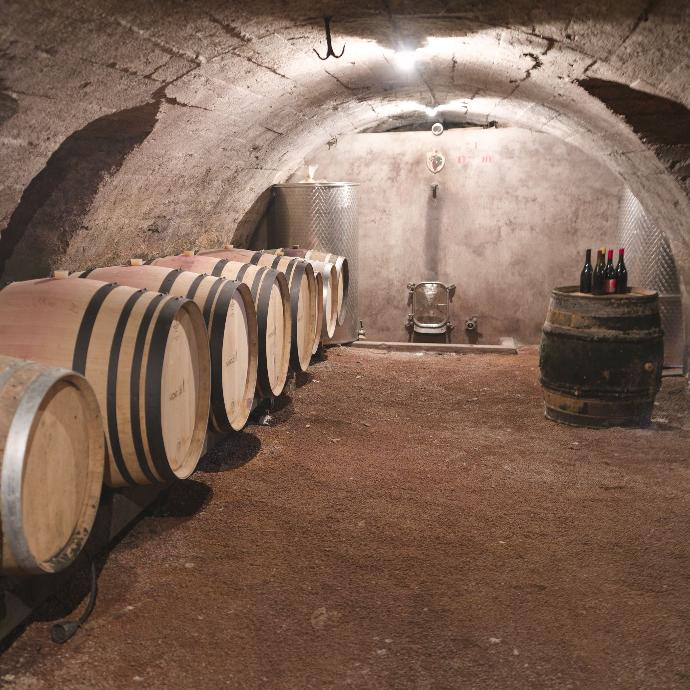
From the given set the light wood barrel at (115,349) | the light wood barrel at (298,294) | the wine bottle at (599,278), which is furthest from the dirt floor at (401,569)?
the wine bottle at (599,278)

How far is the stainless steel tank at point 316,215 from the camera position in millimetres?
Answer: 6863

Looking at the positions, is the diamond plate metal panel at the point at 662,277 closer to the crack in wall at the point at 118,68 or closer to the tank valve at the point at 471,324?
the tank valve at the point at 471,324

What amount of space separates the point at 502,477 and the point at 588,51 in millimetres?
2272

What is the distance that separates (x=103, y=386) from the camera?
250cm

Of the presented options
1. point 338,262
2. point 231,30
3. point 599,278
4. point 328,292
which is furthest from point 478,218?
point 231,30

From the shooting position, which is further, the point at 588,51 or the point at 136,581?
the point at 588,51

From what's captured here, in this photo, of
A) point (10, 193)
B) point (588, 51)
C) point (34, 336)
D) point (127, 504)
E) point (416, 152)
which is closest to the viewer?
point (34, 336)

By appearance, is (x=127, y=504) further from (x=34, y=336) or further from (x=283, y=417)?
(x=283, y=417)

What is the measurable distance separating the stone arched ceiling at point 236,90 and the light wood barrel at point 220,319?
26.6 inches

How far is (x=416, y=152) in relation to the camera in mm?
8344

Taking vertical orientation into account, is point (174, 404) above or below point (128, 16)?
below

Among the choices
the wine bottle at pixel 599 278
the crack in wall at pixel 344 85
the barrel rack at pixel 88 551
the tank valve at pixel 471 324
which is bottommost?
the barrel rack at pixel 88 551

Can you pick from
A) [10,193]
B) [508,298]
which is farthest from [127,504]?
[508,298]

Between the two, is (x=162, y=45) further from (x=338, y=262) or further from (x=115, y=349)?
(x=338, y=262)
